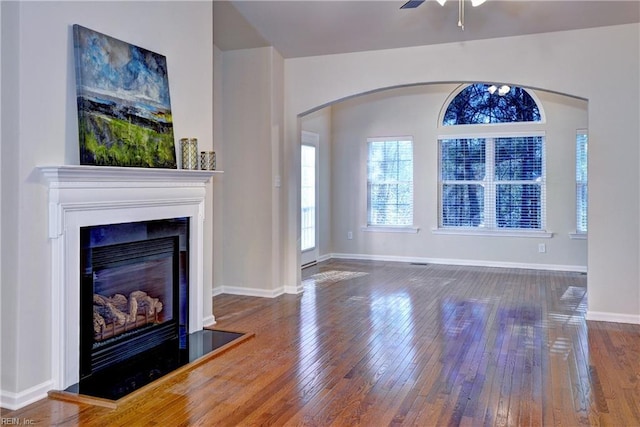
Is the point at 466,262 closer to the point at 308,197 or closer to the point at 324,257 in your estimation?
the point at 324,257

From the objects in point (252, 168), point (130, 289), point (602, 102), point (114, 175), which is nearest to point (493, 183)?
point (602, 102)

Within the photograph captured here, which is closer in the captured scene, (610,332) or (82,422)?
(82,422)

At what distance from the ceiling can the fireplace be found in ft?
7.64

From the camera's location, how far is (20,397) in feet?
9.38

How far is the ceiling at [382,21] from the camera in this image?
4.52m

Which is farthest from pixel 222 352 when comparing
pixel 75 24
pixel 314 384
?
pixel 75 24

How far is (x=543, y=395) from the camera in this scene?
300 centimetres

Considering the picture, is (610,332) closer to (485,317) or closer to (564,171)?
(485,317)

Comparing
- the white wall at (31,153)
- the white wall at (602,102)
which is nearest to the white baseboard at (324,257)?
the white wall at (602,102)

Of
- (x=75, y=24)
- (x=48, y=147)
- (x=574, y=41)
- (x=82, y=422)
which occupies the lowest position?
(x=82, y=422)

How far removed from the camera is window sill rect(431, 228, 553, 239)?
24.8 feet

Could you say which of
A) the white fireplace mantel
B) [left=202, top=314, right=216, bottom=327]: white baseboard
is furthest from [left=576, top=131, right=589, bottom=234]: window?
the white fireplace mantel

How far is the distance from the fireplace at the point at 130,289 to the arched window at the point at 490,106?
5.32 metres

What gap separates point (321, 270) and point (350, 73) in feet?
10.2
